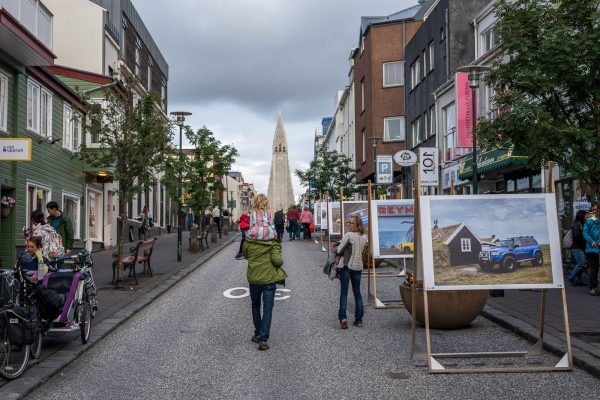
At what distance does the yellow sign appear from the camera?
41.7 ft

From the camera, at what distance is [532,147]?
910 cm

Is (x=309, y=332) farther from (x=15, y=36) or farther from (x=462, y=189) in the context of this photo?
(x=462, y=189)

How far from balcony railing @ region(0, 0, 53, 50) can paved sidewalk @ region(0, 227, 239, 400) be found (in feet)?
21.6

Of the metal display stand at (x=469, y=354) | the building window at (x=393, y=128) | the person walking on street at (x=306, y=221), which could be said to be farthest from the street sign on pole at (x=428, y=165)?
the building window at (x=393, y=128)

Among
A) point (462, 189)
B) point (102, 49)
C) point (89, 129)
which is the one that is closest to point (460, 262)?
point (89, 129)

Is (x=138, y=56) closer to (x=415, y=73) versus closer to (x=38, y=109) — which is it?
(x=415, y=73)

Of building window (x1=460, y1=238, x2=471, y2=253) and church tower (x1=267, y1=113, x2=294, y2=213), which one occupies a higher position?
church tower (x1=267, y1=113, x2=294, y2=213)

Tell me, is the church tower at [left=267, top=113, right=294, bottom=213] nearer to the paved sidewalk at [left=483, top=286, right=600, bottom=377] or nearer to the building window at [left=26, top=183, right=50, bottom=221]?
the building window at [left=26, top=183, right=50, bottom=221]

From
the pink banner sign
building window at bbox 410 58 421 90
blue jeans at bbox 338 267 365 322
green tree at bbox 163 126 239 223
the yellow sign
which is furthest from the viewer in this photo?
building window at bbox 410 58 421 90

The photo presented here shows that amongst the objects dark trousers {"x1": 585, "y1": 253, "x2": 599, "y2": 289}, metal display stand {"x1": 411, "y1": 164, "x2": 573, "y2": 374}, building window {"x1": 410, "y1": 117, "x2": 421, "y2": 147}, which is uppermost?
building window {"x1": 410, "y1": 117, "x2": 421, "y2": 147}

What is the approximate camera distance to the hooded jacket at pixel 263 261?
9.14 meters

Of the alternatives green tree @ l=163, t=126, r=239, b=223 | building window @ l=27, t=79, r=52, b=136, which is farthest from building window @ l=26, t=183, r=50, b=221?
green tree @ l=163, t=126, r=239, b=223

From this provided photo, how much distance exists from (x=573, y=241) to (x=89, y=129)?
1104 cm

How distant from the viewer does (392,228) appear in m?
13.7
